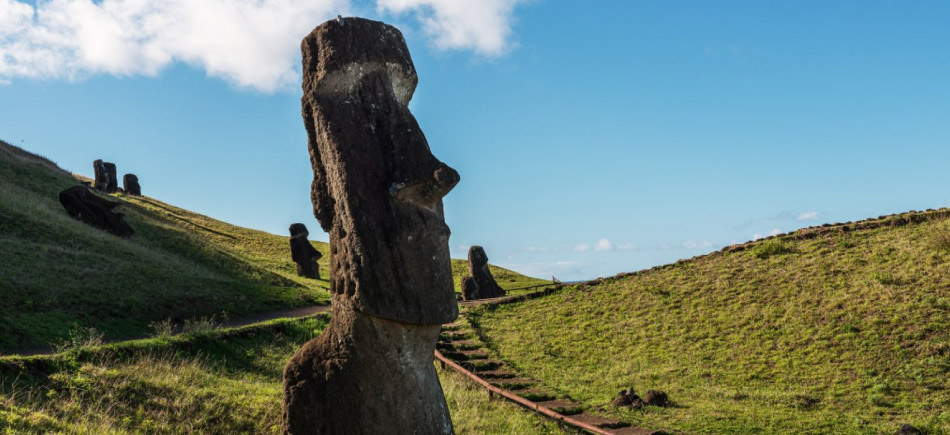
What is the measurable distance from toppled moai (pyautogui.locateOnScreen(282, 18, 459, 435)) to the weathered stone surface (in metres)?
24.4

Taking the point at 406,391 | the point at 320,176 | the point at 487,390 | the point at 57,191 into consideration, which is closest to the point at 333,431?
the point at 406,391

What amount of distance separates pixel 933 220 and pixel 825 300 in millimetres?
6803

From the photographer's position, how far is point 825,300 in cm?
2066

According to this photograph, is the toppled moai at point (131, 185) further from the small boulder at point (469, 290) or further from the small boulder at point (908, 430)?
the small boulder at point (908, 430)

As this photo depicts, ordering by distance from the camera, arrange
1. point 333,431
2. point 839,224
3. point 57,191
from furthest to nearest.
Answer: point 57,191 → point 839,224 → point 333,431

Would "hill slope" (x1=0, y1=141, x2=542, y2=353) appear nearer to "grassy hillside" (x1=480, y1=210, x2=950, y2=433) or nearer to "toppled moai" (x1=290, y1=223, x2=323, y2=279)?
"toppled moai" (x1=290, y1=223, x2=323, y2=279)

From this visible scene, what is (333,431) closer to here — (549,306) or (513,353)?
(513,353)

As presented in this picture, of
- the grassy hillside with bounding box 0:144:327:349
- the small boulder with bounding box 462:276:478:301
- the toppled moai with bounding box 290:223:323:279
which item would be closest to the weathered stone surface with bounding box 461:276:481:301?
the small boulder with bounding box 462:276:478:301

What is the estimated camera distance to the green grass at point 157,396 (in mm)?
9781

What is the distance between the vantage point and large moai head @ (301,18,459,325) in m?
7.84

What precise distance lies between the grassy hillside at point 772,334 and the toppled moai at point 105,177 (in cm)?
4357

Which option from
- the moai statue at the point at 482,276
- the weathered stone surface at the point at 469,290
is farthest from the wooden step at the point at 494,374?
the moai statue at the point at 482,276

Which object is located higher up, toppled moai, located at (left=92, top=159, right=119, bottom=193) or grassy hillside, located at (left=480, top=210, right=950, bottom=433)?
toppled moai, located at (left=92, top=159, right=119, bottom=193)

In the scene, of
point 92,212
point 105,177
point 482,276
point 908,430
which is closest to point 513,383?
point 908,430
